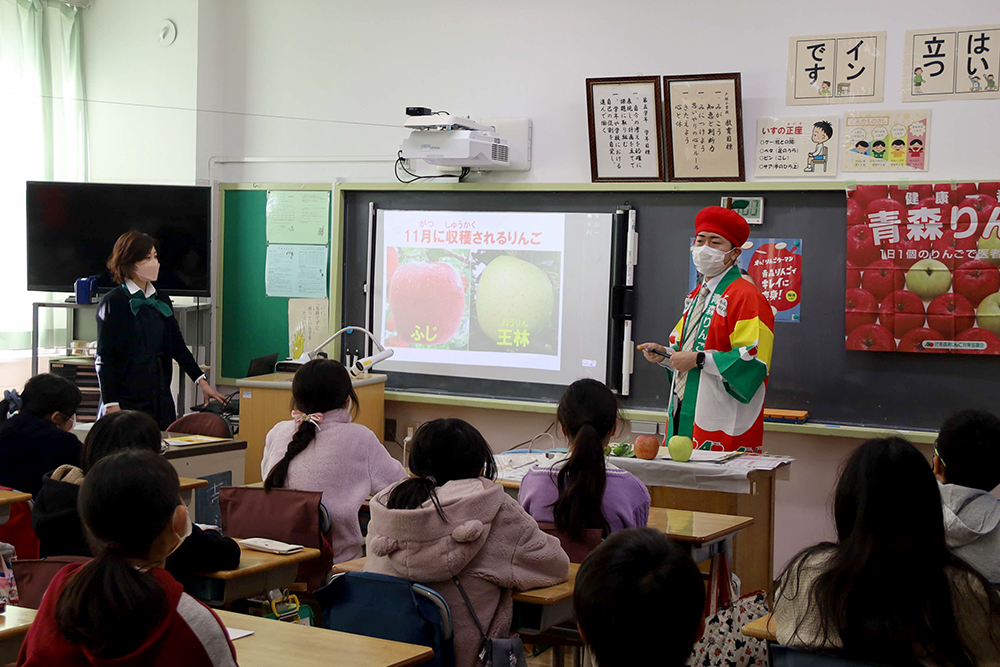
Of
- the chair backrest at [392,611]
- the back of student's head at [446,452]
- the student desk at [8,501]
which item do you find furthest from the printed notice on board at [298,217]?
the chair backrest at [392,611]

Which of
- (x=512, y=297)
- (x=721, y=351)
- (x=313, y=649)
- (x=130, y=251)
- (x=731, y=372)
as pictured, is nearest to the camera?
(x=313, y=649)

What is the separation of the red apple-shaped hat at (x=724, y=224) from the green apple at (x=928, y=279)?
877mm

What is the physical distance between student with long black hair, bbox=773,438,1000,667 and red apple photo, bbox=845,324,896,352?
279 cm

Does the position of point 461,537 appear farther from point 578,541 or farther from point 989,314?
point 989,314

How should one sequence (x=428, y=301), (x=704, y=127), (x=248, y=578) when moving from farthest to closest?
1. (x=428, y=301)
2. (x=704, y=127)
3. (x=248, y=578)

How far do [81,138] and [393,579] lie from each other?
4.69 m

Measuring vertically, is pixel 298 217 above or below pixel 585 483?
above

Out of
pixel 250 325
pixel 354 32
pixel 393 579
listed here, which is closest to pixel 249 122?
pixel 354 32

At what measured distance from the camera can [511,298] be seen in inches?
192

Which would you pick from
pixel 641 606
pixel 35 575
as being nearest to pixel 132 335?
pixel 35 575

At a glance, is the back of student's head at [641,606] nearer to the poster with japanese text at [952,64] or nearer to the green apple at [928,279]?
the green apple at [928,279]

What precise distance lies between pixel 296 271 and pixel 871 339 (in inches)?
121

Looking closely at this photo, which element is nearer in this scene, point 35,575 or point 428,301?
point 35,575

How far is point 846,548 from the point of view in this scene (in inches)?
58.2
